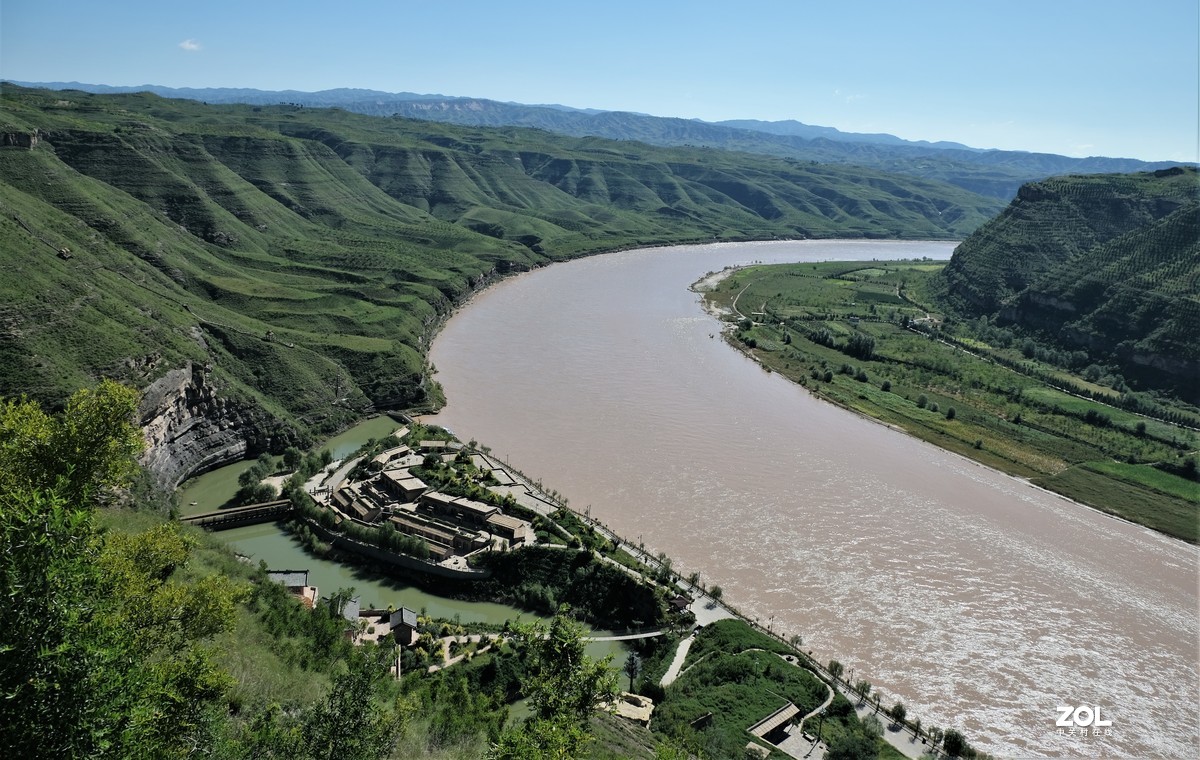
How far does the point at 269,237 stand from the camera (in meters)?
85.9

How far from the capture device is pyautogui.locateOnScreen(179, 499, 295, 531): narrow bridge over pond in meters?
34.9

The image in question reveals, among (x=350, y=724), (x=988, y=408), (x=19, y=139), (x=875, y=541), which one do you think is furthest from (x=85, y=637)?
(x=19, y=139)

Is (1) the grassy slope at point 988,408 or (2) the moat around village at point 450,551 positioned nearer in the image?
(2) the moat around village at point 450,551

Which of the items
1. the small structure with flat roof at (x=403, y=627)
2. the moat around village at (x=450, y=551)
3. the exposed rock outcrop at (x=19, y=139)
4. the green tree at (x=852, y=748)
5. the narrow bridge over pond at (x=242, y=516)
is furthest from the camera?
the exposed rock outcrop at (x=19, y=139)

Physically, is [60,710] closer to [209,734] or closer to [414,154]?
[209,734]

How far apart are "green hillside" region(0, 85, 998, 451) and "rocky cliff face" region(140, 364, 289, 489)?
0.79 meters

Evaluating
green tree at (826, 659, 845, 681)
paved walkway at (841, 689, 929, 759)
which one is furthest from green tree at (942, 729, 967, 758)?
green tree at (826, 659, 845, 681)

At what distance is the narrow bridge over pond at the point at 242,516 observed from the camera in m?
34.9

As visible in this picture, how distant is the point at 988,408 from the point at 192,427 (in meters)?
56.0

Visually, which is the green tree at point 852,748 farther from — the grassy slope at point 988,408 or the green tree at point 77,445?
the grassy slope at point 988,408

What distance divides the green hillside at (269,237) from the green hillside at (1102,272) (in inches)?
2333

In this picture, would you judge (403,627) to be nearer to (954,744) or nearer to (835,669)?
(835,669)

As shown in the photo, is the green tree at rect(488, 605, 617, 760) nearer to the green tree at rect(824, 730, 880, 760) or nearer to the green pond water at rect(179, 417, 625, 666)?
the green tree at rect(824, 730, 880, 760)

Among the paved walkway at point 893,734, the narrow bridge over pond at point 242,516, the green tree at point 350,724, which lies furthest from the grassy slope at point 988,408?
the green tree at point 350,724
